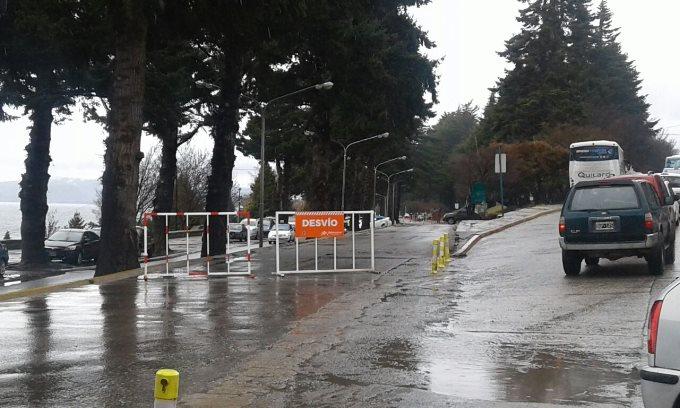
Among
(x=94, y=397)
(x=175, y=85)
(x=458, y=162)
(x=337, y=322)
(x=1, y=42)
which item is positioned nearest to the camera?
(x=94, y=397)

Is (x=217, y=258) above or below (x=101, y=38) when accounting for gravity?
below

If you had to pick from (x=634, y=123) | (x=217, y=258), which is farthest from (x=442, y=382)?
(x=634, y=123)

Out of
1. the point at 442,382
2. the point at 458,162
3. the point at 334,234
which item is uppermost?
the point at 458,162

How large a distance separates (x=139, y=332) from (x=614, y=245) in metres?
8.95

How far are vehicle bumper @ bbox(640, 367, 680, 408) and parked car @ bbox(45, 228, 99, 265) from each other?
1236 inches

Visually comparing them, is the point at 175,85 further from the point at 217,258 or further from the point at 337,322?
the point at 337,322

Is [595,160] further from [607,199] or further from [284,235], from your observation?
[607,199]

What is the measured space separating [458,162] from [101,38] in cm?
4983

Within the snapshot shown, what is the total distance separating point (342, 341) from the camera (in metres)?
9.73

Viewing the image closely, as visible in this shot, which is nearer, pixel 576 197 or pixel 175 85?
pixel 576 197

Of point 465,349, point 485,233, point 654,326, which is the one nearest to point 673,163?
point 485,233

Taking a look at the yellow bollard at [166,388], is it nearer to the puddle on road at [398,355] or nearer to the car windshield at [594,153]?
the puddle on road at [398,355]

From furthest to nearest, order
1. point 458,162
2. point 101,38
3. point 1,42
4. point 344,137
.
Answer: point 458,162 < point 344,137 < point 1,42 < point 101,38

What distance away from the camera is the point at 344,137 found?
181 ft
